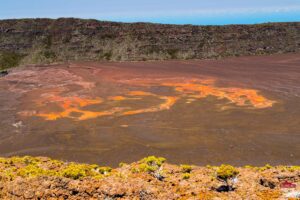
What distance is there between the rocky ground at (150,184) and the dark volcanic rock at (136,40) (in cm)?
5201

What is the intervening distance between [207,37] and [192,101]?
115 feet

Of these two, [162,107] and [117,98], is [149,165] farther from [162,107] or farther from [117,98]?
[117,98]

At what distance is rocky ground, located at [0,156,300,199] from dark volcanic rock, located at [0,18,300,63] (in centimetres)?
5201

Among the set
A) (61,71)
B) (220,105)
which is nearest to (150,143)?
(220,105)

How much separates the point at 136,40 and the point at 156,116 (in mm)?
37857

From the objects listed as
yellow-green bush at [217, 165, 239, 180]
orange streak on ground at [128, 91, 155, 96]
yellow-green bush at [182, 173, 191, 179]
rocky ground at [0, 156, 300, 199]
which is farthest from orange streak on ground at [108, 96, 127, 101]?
yellow-green bush at [217, 165, 239, 180]

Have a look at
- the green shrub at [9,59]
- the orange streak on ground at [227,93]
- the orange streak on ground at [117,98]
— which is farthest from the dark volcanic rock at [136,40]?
the orange streak on ground at [117,98]

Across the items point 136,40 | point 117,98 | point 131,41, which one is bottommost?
point 117,98

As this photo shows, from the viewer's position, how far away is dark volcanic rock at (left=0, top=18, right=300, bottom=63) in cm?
5803

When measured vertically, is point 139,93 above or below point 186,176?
below

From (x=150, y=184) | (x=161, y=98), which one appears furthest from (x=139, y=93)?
(x=150, y=184)

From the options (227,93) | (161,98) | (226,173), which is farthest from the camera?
(227,93)

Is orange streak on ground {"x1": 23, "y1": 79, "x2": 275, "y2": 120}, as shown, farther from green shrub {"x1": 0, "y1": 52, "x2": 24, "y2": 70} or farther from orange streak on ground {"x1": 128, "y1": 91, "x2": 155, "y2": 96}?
green shrub {"x1": 0, "y1": 52, "x2": 24, "y2": 70}

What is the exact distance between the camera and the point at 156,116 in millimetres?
24078
